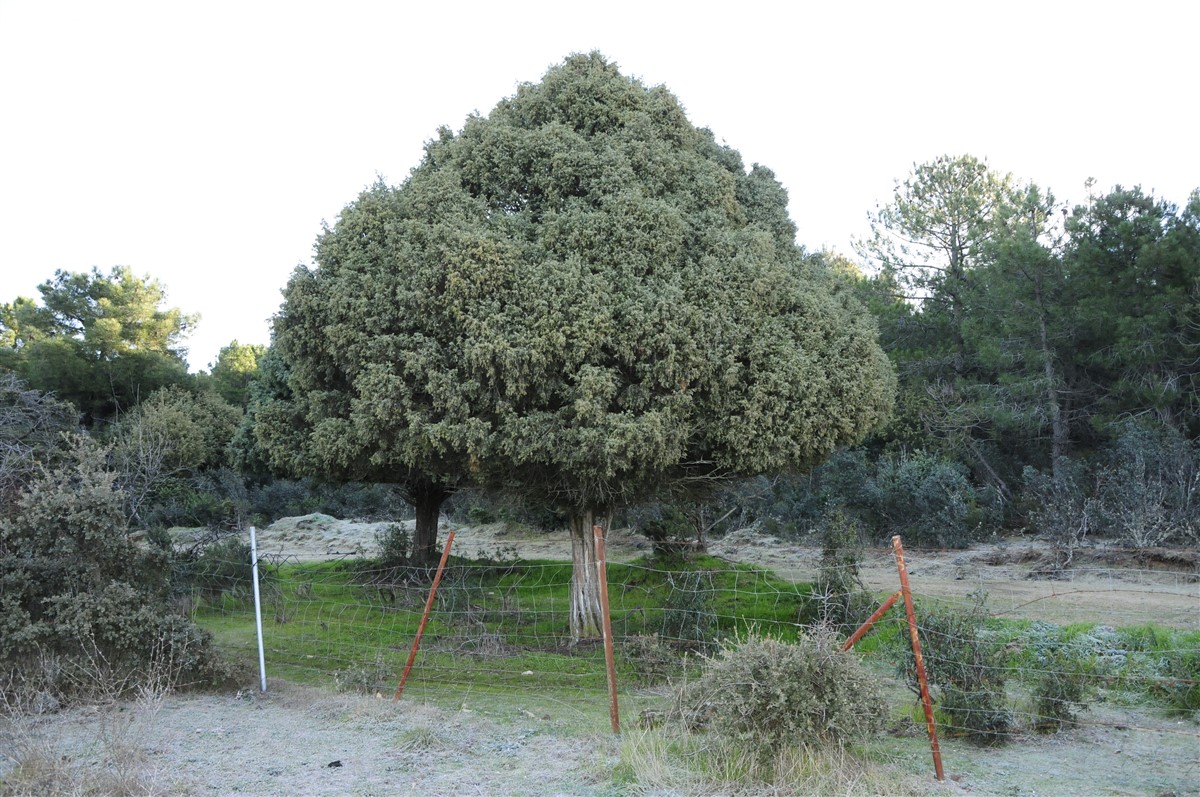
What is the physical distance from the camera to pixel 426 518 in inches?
665

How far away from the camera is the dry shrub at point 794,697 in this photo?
18.7 feet

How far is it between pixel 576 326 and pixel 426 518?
26.8 ft

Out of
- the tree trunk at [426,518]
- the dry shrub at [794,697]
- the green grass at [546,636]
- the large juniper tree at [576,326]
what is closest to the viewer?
the dry shrub at [794,697]

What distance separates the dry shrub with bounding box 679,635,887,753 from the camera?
225 inches

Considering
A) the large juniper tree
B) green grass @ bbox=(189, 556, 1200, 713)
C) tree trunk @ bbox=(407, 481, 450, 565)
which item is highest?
the large juniper tree

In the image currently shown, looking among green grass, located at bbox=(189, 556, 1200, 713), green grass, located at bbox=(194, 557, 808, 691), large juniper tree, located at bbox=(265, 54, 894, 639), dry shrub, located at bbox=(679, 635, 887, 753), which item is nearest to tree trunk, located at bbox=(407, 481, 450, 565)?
green grass, located at bbox=(194, 557, 808, 691)

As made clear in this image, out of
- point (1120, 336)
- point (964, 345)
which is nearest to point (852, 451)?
point (964, 345)

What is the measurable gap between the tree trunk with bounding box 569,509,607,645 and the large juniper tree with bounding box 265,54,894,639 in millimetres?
26

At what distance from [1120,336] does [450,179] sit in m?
15.0

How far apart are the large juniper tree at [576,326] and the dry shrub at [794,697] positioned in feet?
12.0

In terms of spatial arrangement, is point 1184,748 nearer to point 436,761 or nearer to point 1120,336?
point 436,761

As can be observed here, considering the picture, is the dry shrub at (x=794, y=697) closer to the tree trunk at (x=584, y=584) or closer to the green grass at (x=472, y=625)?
the green grass at (x=472, y=625)

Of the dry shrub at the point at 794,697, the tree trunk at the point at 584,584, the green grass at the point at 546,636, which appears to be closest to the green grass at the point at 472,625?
the green grass at the point at 546,636

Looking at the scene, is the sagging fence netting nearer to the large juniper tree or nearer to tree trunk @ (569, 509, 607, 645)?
tree trunk @ (569, 509, 607, 645)
